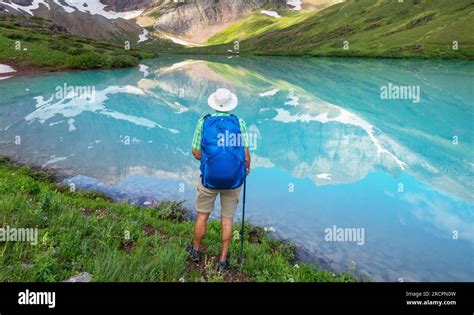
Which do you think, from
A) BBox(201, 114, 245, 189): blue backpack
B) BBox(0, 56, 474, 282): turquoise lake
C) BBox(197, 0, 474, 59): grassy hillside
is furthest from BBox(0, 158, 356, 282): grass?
BBox(197, 0, 474, 59): grassy hillside

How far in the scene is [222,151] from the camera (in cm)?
780

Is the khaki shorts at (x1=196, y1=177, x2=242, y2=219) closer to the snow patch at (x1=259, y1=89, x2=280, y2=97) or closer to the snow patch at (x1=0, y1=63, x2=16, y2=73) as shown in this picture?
the snow patch at (x1=259, y1=89, x2=280, y2=97)

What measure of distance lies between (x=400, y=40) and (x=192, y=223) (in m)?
165

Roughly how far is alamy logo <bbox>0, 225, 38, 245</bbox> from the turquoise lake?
6.36 meters

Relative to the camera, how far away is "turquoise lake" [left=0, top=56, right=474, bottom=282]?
11538mm

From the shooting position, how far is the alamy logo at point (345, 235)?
11664 millimetres

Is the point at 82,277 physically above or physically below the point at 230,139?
below

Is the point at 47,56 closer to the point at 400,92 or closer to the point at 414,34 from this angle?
the point at 400,92

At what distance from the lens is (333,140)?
23.9 meters

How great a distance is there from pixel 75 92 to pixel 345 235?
41.0 meters

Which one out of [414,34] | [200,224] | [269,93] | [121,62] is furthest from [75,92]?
[414,34]
